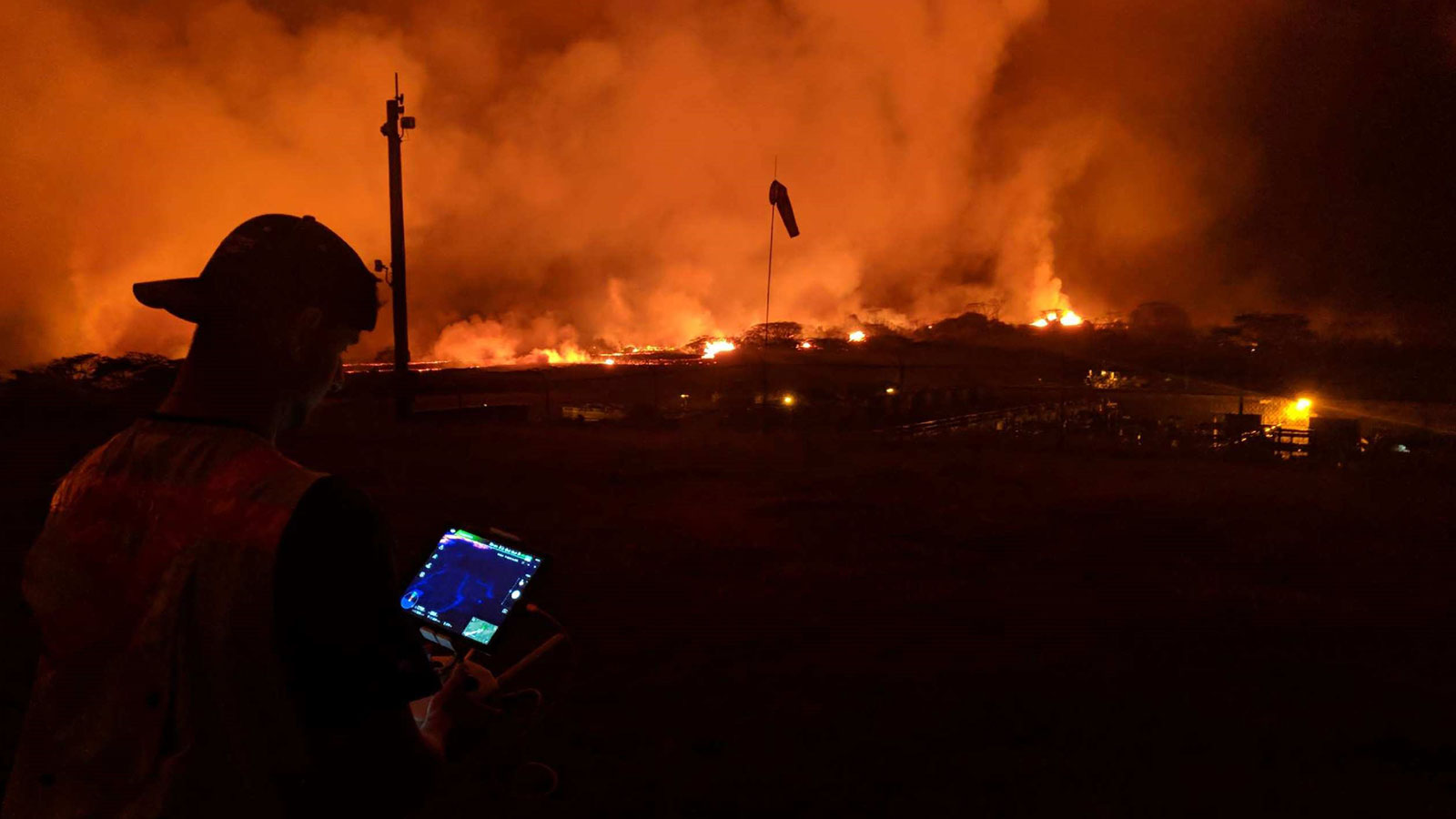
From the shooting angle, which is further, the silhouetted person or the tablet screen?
the tablet screen

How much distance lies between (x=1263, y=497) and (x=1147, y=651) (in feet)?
23.7

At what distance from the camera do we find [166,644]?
3.96 ft

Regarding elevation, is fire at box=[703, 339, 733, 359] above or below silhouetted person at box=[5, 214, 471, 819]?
above

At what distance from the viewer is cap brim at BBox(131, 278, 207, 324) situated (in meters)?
1.37

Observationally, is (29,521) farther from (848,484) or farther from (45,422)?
(848,484)

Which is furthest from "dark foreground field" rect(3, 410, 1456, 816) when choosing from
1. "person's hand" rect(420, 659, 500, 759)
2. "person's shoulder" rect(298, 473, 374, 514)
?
"person's shoulder" rect(298, 473, 374, 514)

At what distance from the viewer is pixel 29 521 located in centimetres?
797

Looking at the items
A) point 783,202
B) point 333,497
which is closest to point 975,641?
point 333,497

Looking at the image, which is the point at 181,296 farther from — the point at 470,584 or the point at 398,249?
the point at 398,249

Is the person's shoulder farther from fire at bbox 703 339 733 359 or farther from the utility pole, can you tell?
fire at bbox 703 339 733 359

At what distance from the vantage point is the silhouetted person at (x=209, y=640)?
3.96 ft

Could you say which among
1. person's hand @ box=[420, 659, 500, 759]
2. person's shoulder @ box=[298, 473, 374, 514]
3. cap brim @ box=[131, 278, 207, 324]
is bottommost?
person's hand @ box=[420, 659, 500, 759]

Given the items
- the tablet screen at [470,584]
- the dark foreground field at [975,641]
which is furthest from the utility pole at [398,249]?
the tablet screen at [470,584]

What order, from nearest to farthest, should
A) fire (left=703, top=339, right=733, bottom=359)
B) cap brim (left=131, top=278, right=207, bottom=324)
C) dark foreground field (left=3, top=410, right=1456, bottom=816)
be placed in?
cap brim (left=131, top=278, right=207, bottom=324) < dark foreground field (left=3, top=410, right=1456, bottom=816) < fire (left=703, top=339, right=733, bottom=359)
